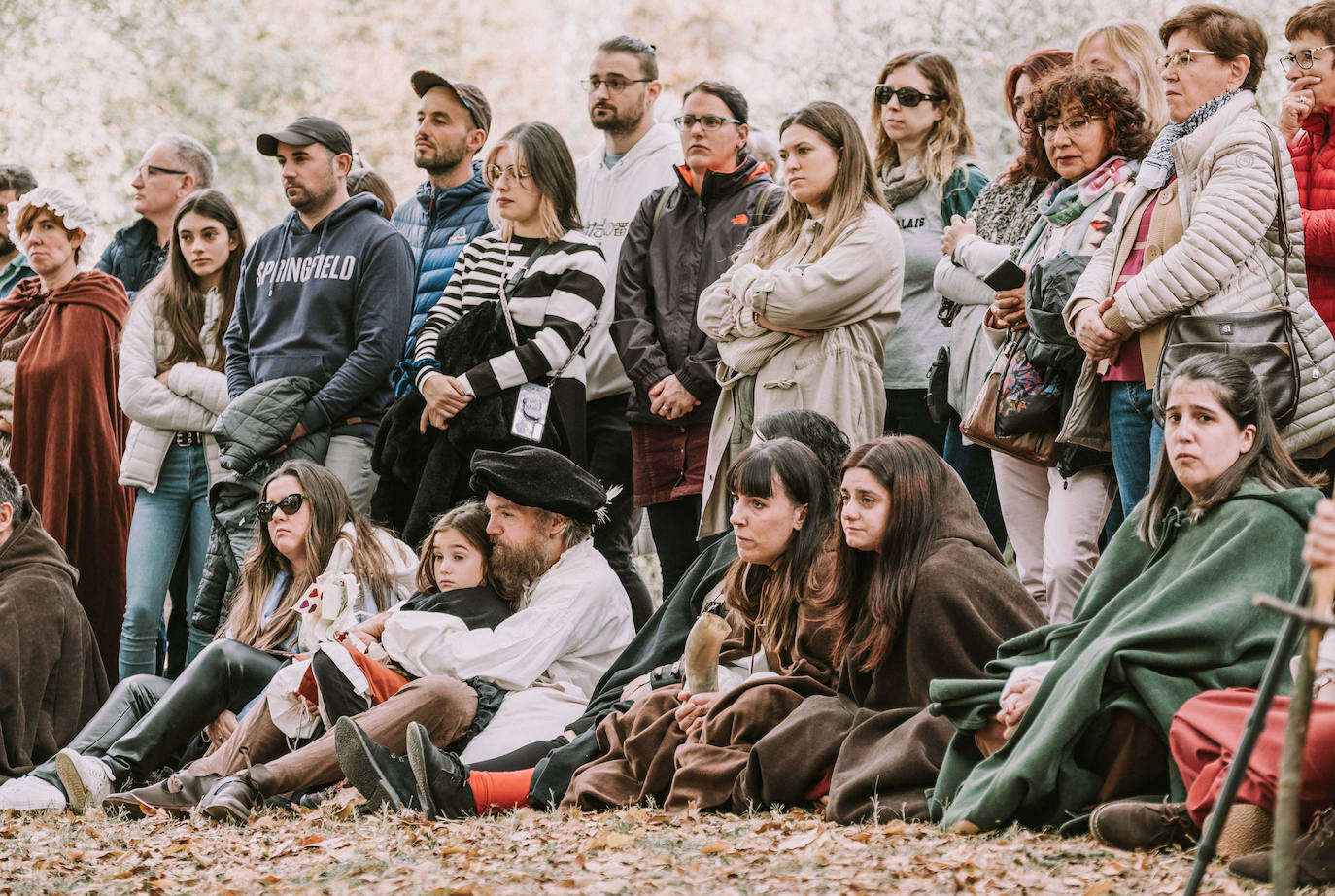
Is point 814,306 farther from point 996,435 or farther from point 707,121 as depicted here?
point 707,121

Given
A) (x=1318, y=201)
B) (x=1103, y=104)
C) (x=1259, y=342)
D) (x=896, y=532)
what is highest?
(x=1103, y=104)

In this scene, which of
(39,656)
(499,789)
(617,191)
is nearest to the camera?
(499,789)

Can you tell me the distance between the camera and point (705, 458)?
22.5 feet

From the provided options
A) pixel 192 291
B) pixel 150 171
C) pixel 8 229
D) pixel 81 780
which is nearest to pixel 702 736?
pixel 81 780

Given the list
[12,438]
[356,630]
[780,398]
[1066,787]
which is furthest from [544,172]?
[1066,787]

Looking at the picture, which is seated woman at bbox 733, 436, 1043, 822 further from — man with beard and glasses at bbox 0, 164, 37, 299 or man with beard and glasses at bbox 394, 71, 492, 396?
man with beard and glasses at bbox 0, 164, 37, 299

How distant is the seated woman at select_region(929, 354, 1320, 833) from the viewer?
4.32 metres

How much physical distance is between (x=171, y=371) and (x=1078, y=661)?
16.3 feet

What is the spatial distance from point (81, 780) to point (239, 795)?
87cm

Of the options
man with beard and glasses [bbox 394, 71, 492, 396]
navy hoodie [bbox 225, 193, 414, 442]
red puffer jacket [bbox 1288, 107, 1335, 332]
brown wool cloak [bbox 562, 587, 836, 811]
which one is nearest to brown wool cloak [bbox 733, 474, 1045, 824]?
brown wool cloak [bbox 562, 587, 836, 811]

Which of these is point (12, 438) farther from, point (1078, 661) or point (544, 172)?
point (1078, 661)

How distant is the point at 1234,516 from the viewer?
14.4 ft

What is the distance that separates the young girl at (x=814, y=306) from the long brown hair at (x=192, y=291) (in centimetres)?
279

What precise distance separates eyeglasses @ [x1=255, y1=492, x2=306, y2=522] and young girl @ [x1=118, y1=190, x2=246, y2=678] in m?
0.84
